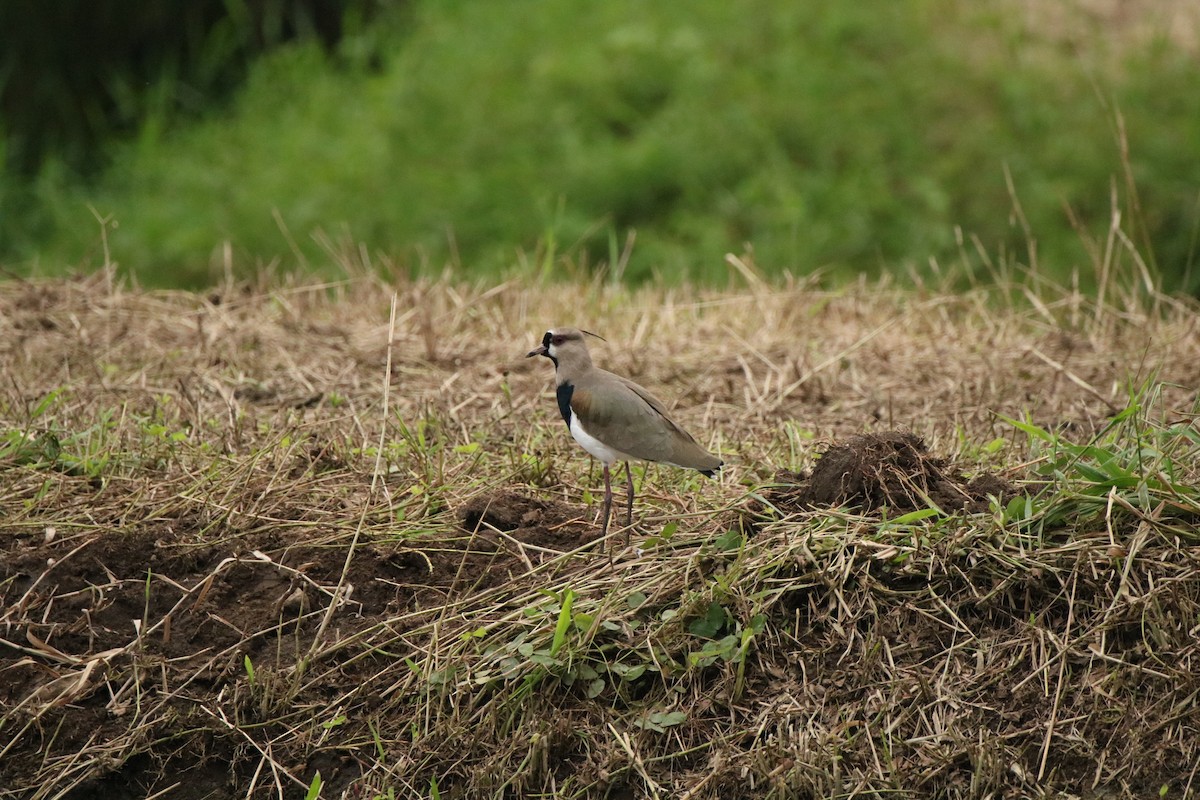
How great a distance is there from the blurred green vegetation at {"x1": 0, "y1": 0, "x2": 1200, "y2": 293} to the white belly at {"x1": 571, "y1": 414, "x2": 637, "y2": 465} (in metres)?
4.89

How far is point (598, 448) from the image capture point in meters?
4.10

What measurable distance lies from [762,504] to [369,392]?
2.00 m

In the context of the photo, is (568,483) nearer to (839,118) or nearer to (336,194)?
(839,118)

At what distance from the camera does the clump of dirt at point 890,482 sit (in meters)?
3.67

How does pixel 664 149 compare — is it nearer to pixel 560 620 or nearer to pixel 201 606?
pixel 201 606

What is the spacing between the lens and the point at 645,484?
448cm

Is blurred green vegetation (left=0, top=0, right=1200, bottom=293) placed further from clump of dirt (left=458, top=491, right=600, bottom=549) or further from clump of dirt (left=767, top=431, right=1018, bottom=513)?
clump of dirt (left=767, top=431, right=1018, bottom=513)

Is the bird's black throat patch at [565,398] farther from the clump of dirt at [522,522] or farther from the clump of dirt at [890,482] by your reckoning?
the clump of dirt at [890,482]

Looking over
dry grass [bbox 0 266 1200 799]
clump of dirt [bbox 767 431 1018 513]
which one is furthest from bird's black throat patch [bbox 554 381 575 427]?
clump of dirt [bbox 767 431 1018 513]

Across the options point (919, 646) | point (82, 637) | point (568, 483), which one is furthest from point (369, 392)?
point (919, 646)

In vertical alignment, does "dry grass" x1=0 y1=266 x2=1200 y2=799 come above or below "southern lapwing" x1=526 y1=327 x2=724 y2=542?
below

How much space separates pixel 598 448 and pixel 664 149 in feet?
21.1

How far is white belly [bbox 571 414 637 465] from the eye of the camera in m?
4.08

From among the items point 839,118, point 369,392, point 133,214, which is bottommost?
point 133,214
